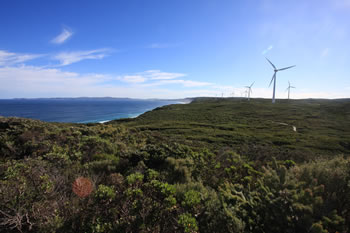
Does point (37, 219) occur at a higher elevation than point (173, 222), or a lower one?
higher

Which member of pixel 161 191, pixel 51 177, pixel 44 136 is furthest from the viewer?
pixel 44 136

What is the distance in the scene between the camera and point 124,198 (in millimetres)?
4445

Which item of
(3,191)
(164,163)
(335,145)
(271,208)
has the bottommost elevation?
(335,145)

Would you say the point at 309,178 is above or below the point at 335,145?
above

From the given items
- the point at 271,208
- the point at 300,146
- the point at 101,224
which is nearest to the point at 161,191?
the point at 101,224

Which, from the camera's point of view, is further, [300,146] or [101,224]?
[300,146]

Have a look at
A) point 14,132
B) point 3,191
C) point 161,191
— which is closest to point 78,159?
point 3,191

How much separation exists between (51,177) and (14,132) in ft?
34.9

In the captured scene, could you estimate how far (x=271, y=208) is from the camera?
143 inches

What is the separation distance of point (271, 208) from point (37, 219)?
543cm

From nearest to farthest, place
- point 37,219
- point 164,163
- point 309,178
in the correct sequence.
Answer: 1. point 37,219
2. point 309,178
3. point 164,163

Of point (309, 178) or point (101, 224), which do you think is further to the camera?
point (309, 178)

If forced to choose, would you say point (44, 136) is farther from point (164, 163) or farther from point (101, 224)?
point (101, 224)

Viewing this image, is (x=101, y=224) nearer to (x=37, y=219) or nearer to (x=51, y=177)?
(x=37, y=219)
